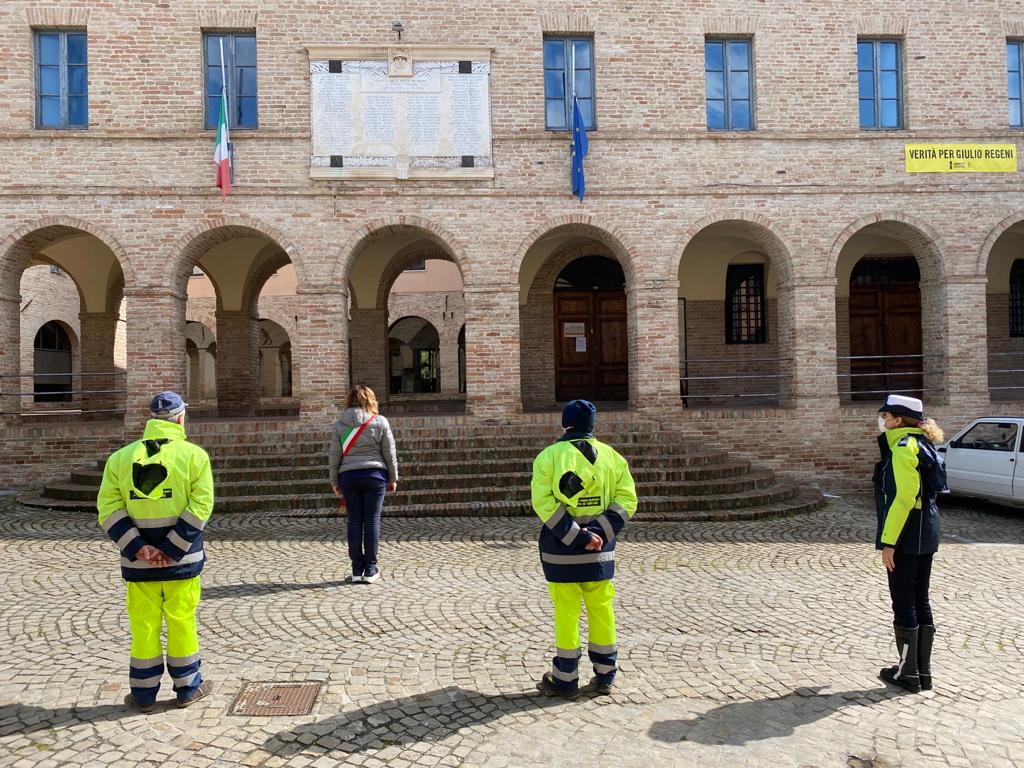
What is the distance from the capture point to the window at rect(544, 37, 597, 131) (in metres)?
11.4

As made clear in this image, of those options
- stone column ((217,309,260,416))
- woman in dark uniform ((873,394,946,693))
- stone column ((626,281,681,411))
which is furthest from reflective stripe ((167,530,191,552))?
stone column ((217,309,260,416))

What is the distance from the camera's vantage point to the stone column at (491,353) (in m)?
11.1

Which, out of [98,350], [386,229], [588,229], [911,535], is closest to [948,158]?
[588,229]

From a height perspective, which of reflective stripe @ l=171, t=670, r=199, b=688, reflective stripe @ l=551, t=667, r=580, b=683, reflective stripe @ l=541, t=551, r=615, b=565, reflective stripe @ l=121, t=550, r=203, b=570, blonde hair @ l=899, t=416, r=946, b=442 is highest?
blonde hair @ l=899, t=416, r=946, b=442

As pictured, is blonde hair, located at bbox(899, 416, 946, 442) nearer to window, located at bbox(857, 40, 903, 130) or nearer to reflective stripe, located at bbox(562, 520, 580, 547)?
reflective stripe, located at bbox(562, 520, 580, 547)

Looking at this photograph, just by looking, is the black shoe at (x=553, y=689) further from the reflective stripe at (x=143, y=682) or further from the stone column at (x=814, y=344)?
the stone column at (x=814, y=344)

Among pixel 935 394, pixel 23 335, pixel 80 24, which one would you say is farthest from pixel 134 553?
pixel 23 335

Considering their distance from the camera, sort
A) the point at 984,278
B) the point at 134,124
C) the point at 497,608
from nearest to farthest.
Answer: the point at 497,608 < the point at 134,124 < the point at 984,278

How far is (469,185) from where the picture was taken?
1109 cm

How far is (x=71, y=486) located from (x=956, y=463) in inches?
515

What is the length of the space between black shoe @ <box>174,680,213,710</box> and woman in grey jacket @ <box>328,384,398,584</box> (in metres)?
1.97

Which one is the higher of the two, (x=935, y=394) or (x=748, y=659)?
(x=935, y=394)

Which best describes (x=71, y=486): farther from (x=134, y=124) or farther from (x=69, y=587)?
(x=134, y=124)

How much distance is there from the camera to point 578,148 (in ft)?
35.4
